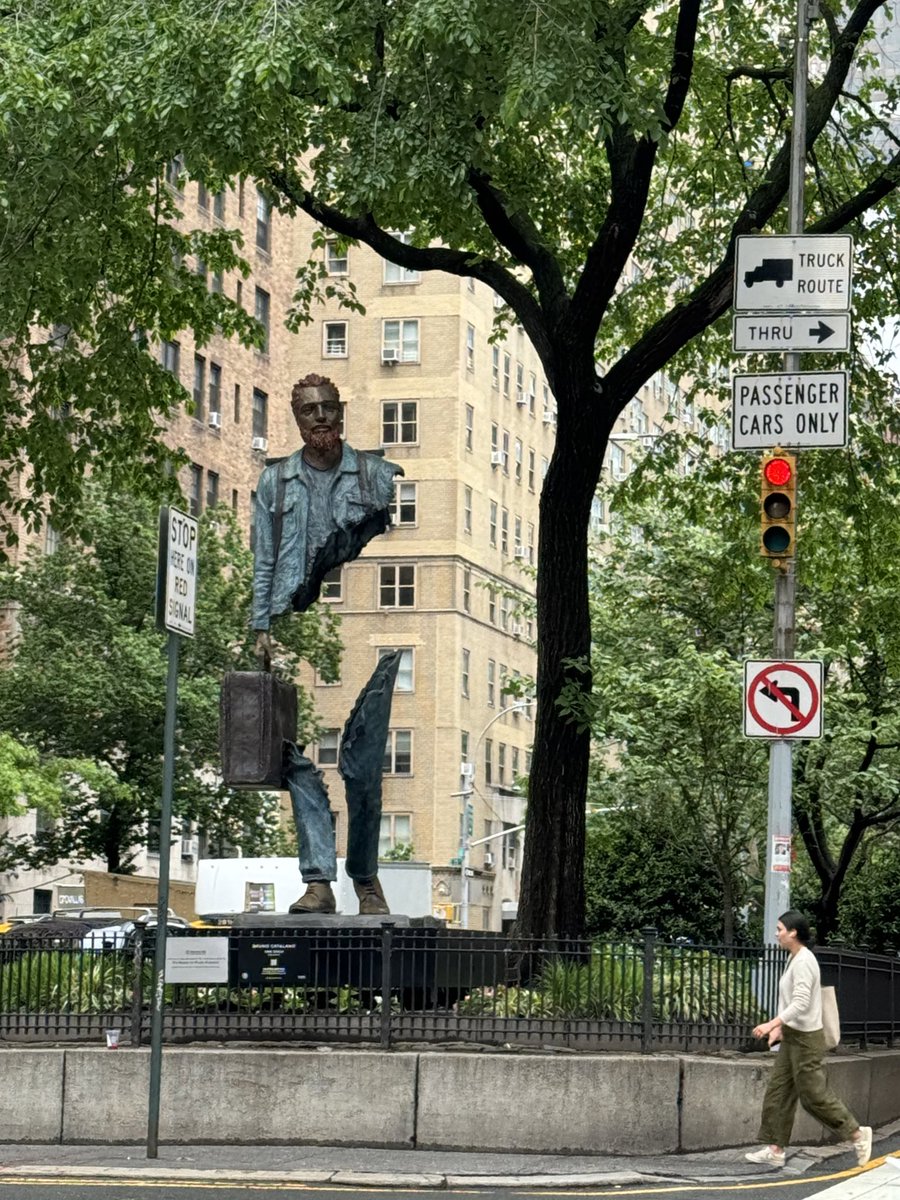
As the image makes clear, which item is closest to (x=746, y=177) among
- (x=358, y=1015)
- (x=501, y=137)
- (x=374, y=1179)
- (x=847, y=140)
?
(x=847, y=140)

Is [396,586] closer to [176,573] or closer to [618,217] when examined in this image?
[618,217]

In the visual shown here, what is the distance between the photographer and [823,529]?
25406 mm

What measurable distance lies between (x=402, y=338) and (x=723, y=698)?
50773 mm

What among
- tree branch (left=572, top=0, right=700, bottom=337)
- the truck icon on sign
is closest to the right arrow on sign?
the truck icon on sign

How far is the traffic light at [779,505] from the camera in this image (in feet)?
51.7

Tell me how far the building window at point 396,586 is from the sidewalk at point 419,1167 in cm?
7146

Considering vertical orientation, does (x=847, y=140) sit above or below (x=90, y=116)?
above

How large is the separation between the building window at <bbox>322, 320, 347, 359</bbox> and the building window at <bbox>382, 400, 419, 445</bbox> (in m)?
3.12

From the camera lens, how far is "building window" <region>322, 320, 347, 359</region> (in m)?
85.8

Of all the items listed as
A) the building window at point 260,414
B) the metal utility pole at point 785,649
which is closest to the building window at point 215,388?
the building window at point 260,414

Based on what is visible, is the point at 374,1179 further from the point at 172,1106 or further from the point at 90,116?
the point at 90,116

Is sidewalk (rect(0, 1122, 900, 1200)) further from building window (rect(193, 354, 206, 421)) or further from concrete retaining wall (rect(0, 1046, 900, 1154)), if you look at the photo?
building window (rect(193, 354, 206, 421))

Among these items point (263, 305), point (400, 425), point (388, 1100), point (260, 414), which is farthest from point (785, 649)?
point (400, 425)

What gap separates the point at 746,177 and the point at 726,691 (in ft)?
45.2
